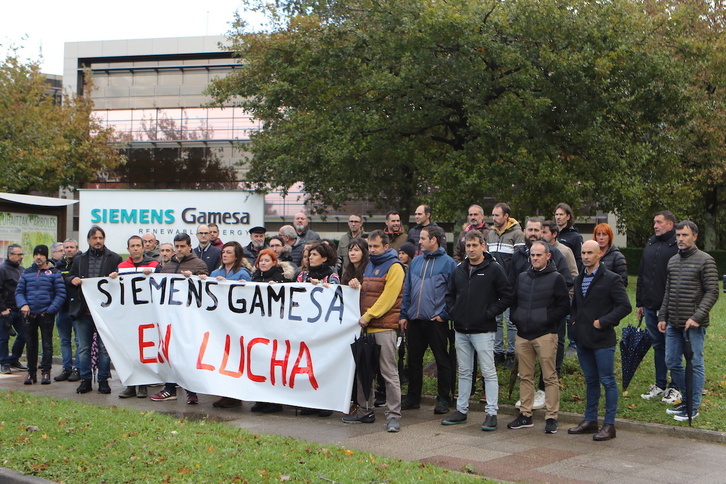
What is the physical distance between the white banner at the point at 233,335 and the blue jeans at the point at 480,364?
1148mm

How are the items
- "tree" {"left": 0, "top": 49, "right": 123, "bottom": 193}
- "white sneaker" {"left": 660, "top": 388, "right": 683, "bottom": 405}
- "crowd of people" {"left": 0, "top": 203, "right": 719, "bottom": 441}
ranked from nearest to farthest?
1. "crowd of people" {"left": 0, "top": 203, "right": 719, "bottom": 441}
2. "white sneaker" {"left": 660, "top": 388, "right": 683, "bottom": 405}
3. "tree" {"left": 0, "top": 49, "right": 123, "bottom": 193}

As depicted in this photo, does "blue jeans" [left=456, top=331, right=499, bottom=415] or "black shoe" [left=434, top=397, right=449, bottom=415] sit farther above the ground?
"blue jeans" [left=456, top=331, right=499, bottom=415]

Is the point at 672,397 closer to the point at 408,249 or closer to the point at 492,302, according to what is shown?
the point at 492,302

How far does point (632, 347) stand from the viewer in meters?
8.97

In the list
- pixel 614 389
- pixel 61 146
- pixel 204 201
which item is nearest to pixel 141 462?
pixel 614 389

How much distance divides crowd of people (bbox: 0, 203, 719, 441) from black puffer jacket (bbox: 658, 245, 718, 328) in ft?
0.03

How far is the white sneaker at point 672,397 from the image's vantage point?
→ 8.73 metres

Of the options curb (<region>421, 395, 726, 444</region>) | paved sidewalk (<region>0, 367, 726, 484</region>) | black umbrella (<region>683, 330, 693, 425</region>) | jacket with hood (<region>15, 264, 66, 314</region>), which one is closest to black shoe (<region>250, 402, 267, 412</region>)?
paved sidewalk (<region>0, 367, 726, 484</region>)

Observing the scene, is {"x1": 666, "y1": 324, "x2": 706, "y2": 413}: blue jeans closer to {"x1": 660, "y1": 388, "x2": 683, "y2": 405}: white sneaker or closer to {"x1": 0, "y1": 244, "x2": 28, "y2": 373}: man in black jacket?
{"x1": 660, "y1": 388, "x2": 683, "y2": 405}: white sneaker

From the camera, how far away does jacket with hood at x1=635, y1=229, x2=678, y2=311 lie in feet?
28.7

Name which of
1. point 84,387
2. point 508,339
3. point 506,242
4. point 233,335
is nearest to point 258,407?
point 233,335

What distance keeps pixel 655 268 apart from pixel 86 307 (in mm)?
6987

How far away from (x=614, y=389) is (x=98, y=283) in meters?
6.41

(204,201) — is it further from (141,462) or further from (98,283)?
(141,462)
